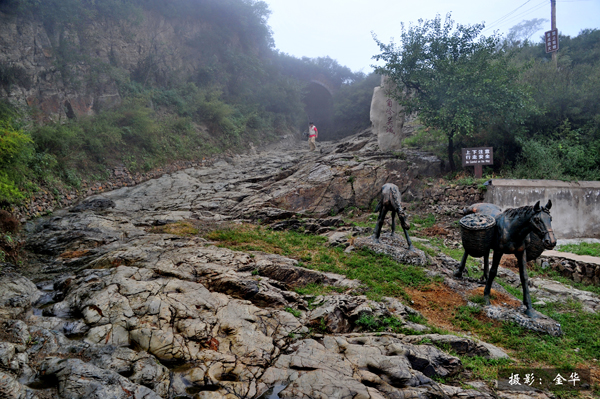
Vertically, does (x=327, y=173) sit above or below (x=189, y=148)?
below

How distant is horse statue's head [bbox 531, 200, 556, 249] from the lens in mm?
6188

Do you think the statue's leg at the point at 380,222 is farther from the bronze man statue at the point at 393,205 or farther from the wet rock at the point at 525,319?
the wet rock at the point at 525,319

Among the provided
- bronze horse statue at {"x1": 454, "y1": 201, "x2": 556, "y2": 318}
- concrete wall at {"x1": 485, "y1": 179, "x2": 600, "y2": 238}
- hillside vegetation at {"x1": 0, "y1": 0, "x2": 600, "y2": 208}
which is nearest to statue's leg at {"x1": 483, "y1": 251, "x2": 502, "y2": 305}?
bronze horse statue at {"x1": 454, "y1": 201, "x2": 556, "y2": 318}

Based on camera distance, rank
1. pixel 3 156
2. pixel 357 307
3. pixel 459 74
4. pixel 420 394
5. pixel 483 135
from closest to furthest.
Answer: pixel 420 394 → pixel 357 307 → pixel 3 156 → pixel 459 74 → pixel 483 135

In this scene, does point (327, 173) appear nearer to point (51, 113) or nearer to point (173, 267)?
point (173, 267)

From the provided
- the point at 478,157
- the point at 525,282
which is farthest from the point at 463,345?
the point at 478,157

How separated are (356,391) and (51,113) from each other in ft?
62.2

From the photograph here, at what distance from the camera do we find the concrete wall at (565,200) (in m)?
14.4

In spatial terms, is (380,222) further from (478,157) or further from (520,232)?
(478,157)

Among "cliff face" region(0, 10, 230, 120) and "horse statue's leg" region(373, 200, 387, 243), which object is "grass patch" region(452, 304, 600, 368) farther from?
"cliff face" region(0, 10, 230, 120)

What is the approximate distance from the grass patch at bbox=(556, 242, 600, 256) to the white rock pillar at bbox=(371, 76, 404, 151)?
9.51 m

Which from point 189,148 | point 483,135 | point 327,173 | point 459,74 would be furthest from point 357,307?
point 189,148

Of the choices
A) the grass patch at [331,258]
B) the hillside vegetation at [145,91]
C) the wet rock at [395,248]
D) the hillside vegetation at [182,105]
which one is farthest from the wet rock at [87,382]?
the wet rock at [395,248]

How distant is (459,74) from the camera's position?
16031 mm
